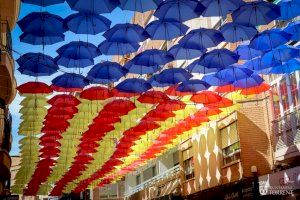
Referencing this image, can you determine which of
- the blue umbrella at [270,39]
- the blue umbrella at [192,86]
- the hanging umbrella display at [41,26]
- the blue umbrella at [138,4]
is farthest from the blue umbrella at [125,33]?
the blue umbrella at [192,86]

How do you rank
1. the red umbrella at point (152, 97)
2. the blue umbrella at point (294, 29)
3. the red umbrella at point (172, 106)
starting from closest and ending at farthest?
the blue umbrella at point (294, 29) → the red umbrella at point (152, 97) → the red umbrella at point (172, 106)

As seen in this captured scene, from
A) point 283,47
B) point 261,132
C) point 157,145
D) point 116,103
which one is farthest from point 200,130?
point 283,47

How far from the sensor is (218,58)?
44.6 ft

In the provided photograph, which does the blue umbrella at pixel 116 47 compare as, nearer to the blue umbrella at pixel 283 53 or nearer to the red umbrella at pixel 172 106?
the blue umbrella at pixel 283 53

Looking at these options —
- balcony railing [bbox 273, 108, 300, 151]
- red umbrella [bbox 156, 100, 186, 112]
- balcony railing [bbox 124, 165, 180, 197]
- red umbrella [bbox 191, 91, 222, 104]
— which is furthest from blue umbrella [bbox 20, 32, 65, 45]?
balcony railing [bbox 124, 165, 180, 197]

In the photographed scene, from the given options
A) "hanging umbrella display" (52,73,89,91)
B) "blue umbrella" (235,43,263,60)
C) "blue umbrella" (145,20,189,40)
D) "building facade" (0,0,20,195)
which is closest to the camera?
"blue umbrella" (145,20,189,40)

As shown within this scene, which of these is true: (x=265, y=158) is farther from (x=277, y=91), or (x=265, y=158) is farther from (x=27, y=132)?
(x=27, y=132)

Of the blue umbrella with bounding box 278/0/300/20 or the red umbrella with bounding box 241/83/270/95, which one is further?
the red umbrella with bounding box 241/83/270/95

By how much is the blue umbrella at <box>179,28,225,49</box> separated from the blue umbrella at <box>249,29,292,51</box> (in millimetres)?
1087

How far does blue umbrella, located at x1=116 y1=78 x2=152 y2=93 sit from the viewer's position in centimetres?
1550

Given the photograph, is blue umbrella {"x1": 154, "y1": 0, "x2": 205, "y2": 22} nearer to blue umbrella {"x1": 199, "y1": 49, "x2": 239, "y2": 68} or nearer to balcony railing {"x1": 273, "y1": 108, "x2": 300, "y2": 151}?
blue umbrella {"x1": 199, "y1": 49, "x2": 239, "y2": 68}

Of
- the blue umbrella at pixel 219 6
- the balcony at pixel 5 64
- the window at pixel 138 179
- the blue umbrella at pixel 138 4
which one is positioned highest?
the balcony at pixel 5 64

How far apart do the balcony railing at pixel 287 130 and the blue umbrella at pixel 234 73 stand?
10.8 feet

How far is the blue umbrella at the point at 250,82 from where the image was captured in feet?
51.4
